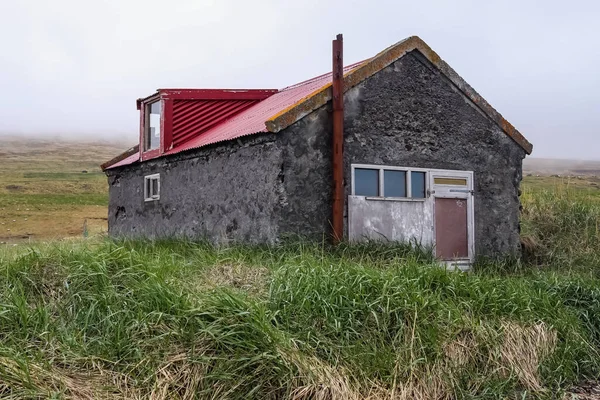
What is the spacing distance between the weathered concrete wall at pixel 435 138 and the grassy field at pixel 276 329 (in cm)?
290

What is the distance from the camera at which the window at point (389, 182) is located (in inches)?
459

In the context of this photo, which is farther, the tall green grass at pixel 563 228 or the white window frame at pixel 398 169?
the tall green grass at pixel 563 228

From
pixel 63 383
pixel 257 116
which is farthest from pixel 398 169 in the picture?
pixel 63 383

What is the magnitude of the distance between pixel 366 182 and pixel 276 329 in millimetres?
5654

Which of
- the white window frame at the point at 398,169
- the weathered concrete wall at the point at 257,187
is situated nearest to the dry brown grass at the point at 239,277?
the weathered concrete wall at the point at 257,187

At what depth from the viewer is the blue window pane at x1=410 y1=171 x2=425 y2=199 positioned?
12289 millimetres

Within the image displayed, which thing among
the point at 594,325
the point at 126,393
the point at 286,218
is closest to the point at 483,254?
the point at 594,325

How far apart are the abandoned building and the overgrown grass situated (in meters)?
2.00

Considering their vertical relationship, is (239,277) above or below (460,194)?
below

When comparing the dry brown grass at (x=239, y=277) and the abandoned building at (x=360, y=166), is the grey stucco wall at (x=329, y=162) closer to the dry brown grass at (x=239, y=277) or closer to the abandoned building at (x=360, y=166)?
the abandoned building at (x=360, y=166)

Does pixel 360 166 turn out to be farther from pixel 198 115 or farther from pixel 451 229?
pixel 198 115

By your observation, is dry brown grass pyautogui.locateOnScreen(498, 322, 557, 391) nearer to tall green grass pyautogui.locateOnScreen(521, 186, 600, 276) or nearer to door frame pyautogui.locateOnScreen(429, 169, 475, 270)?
door frame pyautogui.locateOnScreen(429, 169, 475, 270)

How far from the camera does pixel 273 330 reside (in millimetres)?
6492

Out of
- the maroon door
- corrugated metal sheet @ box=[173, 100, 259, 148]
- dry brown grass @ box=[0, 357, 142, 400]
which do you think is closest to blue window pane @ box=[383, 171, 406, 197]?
the maroon door
